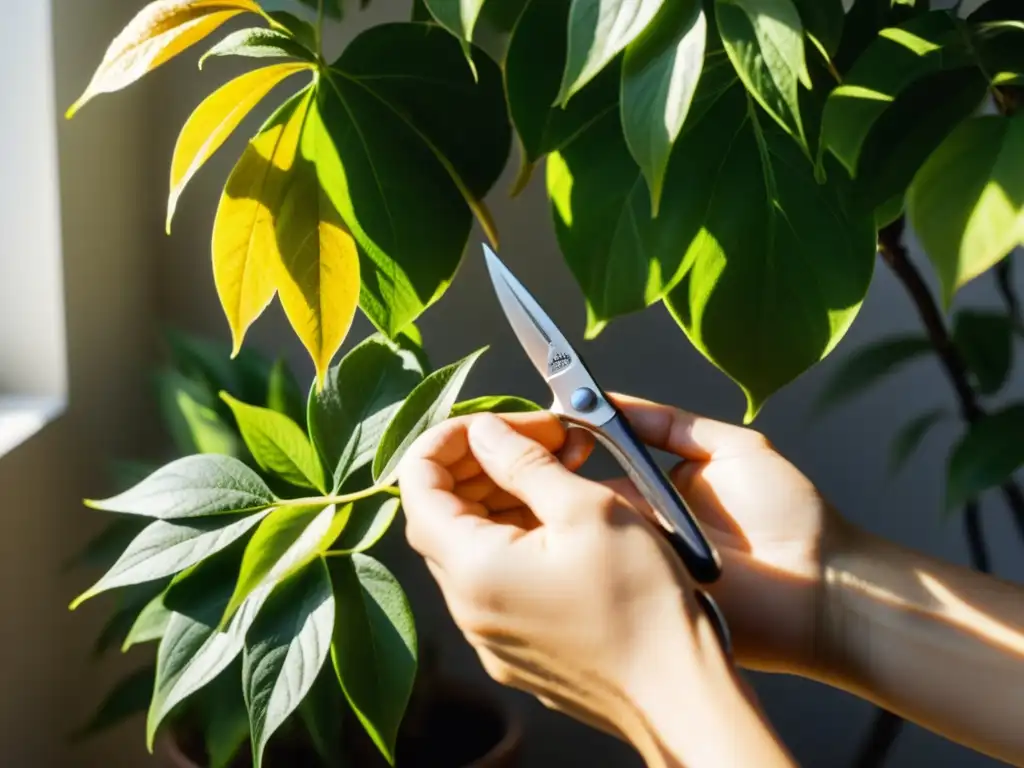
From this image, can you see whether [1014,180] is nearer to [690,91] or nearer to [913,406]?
[690,91]

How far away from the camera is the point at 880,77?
0.36 metres

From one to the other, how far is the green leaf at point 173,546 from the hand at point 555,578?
10 cm

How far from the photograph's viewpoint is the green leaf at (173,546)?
1.52 feet

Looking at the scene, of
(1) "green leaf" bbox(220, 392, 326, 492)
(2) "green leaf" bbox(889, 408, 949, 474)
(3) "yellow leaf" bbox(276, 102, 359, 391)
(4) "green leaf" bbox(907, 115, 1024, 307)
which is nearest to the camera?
(4) "green leaf" bbox(907, 115, 1024, 307)

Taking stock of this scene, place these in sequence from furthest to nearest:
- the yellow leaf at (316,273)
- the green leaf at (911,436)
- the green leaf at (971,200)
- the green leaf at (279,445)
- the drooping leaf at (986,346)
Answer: the green leaf at (911,436) < the drooping leaf at (986,346) < the green leaf at (279,445) < the yellow leaf at (316,273) < the green leaf at (971,200)

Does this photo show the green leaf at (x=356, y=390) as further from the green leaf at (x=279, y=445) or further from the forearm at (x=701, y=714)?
the forearm at (x=701, y=714)

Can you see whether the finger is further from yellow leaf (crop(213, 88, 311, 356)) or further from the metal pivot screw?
yellow leaf (crop(213, 88, 311, 356))

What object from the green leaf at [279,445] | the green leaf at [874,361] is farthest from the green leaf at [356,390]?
the green leaf at [874,361]

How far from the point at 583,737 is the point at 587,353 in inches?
14.9

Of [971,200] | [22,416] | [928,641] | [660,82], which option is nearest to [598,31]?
[660,82]

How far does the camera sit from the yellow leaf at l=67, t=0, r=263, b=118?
381 millimetres

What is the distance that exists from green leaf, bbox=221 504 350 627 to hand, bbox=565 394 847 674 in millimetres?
139

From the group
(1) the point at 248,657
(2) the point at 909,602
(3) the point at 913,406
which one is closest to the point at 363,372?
(1) the point at 248,657

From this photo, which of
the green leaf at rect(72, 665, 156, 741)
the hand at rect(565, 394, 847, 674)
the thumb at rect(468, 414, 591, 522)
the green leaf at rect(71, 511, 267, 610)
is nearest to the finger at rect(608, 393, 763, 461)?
the hand at rect(565, 394, 847, 674)
